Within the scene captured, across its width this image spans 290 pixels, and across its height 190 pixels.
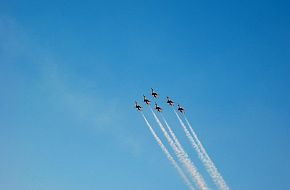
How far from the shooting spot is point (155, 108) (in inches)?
3285

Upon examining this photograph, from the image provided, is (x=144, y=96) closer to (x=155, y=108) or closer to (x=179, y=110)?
(x=155, y=108)

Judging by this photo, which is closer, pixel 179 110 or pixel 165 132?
pixel 165 132

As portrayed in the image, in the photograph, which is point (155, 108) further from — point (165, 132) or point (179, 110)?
point (165, 132)

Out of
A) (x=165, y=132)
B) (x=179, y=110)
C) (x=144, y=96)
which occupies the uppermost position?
(x=144, y=96)

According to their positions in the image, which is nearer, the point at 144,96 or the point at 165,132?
the point at 165,132

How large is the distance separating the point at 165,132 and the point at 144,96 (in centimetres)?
1982

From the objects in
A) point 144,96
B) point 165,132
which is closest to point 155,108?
point 144,96

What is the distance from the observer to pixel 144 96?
84.9 metres

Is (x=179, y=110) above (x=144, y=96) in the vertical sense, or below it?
below

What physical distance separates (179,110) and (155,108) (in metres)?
8.66

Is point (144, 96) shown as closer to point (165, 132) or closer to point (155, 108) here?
point (155, 108)

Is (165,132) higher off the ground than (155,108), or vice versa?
(155,108)

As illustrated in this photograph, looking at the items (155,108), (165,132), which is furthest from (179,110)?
(165,132)

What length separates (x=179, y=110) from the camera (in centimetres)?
8469
